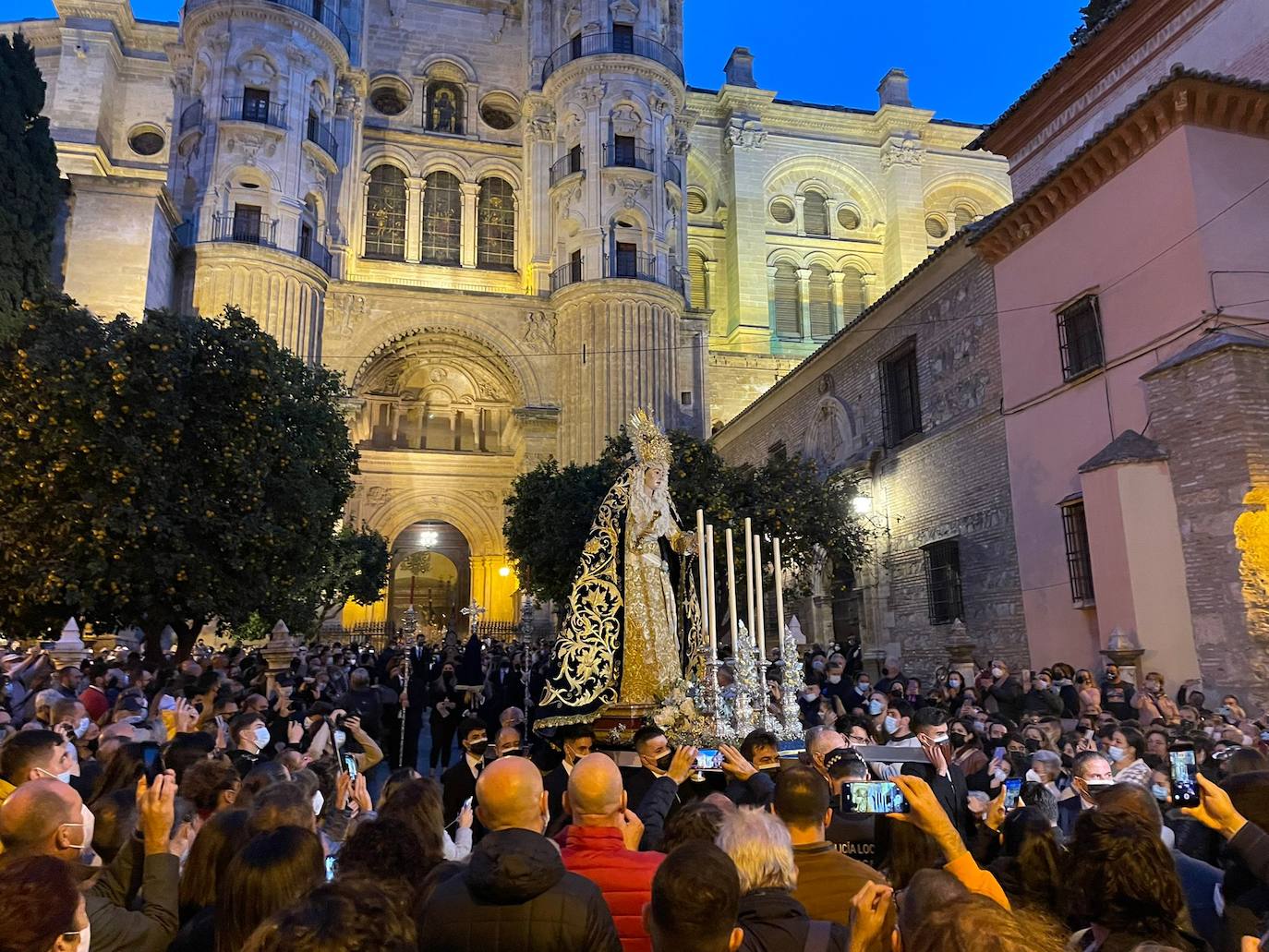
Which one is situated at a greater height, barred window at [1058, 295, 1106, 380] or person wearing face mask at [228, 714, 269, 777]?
barred window at [1058, 295, 1106, 380]

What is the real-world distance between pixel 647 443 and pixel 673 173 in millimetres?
27992

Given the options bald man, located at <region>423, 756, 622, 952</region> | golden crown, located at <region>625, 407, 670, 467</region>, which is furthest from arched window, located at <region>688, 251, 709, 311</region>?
bald man, located at <region>423, 756, 622, 952</region>

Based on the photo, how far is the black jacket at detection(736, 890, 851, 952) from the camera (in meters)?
2.43

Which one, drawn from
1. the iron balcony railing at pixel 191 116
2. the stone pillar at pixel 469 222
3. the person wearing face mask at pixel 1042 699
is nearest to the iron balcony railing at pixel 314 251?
the iron balcony railing at pixel 191 116

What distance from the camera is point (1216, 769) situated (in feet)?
20.0

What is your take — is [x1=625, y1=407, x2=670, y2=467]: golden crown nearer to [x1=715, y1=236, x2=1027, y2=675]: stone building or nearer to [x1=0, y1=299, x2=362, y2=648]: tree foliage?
[x1=0, y1=299, x2=362, y2=648]: tree foliage

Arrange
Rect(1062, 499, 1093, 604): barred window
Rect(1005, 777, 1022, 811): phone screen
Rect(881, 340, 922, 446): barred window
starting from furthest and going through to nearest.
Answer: Rect(881, 340, 922, 446): barred window, Rect(1062, 499, 1093, 604): barred window, Rect(1005, 777, 1022, 811): phone screen

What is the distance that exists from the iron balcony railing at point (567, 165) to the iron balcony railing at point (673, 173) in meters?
3.03

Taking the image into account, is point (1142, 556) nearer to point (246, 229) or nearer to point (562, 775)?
point (562, 775)

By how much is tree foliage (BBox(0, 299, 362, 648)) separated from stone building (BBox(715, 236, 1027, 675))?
1215 centimetres

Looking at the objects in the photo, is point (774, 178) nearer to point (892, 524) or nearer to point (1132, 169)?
point (892, 524)

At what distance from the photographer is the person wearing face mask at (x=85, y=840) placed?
8.75 feet

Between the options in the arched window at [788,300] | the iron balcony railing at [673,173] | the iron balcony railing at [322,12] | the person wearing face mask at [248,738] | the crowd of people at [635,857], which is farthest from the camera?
the arched window at [788,300]

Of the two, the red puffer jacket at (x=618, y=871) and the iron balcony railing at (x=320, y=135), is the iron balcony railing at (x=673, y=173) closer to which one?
the iron balcony railing at (x=320, y=135)
